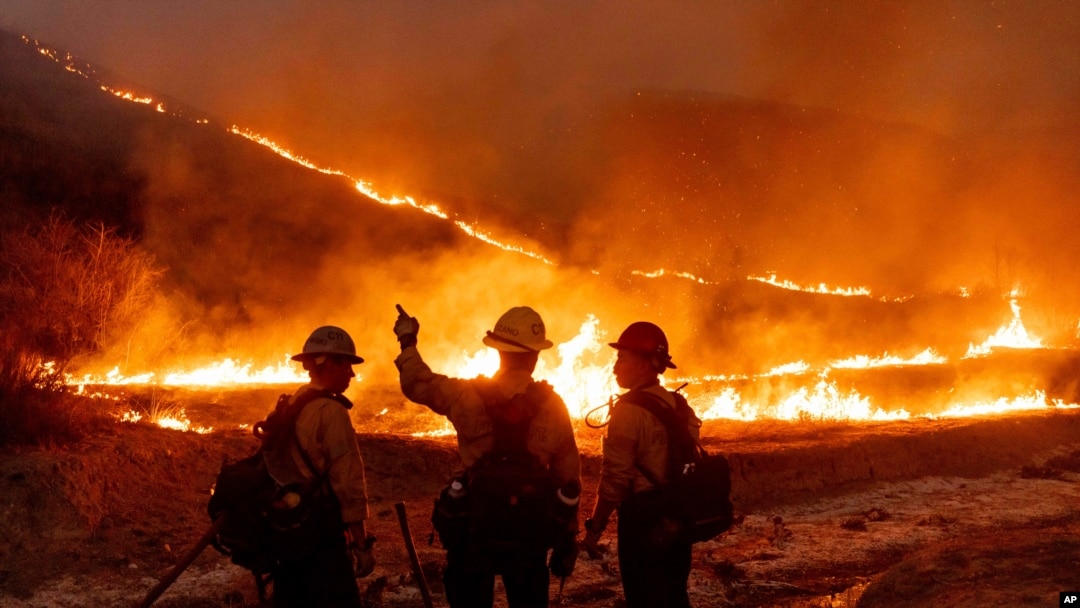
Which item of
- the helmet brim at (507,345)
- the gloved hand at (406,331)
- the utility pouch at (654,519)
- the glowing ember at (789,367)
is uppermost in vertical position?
the glowing ember at (789,367)

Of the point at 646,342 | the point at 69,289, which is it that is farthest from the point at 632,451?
the point at 69,289

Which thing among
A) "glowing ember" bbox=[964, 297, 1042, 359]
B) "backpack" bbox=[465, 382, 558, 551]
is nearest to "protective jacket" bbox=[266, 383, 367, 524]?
"backpack" bbox=[465, 382, 558, 551]

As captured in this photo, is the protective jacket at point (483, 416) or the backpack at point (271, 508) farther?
the protective jacket at point (483, 416)

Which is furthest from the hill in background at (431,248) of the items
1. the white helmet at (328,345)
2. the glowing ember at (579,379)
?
the white helmet at (328,345)

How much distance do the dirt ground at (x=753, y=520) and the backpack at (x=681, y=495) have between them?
270cm

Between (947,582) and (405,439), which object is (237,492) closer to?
(947,582)

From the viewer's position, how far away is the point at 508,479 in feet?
12.3

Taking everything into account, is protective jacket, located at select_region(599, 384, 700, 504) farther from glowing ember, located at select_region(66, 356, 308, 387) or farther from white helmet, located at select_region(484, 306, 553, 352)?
glowing ember, located at select_region(66, 356, 308, 387)

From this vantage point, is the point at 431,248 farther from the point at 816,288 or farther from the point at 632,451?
the point at 632,451

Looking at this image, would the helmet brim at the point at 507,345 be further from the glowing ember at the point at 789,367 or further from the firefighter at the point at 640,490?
the glowing ember at the point at 789,367

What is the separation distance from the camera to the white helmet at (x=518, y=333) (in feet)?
13.5

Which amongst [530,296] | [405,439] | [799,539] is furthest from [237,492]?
[530,296]

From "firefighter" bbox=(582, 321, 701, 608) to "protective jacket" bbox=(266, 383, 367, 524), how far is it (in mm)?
1324

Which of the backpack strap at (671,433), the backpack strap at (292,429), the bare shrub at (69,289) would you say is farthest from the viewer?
the bare shrub at (69,289)
